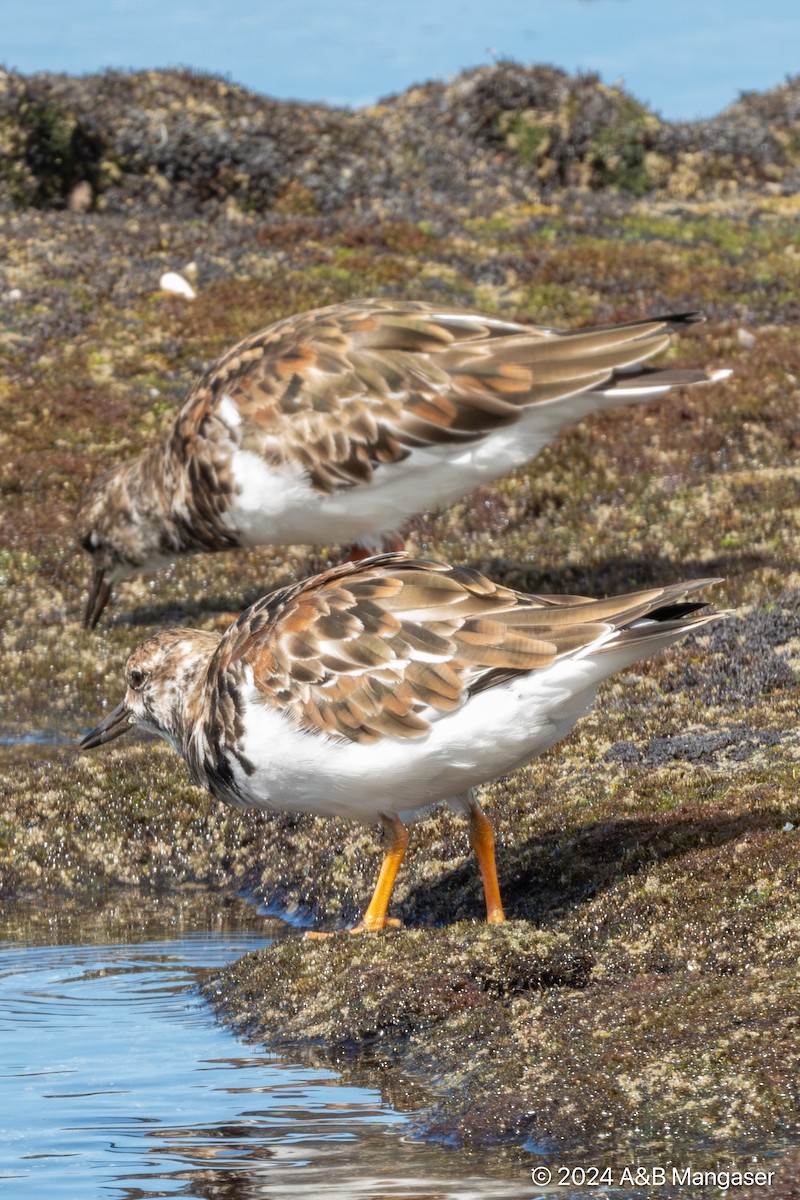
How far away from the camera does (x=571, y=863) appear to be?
909 cm

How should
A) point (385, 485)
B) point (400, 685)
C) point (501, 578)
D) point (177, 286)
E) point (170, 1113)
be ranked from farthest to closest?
point (177, 286), point (501, 578), point (385, 485), point (400, 685), point (170, 1113)

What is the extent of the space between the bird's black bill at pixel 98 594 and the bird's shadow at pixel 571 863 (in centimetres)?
737

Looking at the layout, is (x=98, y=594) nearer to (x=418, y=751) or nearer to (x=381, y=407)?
(x=381, y=407)

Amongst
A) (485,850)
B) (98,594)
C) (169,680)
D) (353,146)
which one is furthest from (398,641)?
(353,146)

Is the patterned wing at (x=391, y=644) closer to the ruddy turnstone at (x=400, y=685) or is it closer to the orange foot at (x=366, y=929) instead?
the ruddy turnstone at (x=400, y=685)

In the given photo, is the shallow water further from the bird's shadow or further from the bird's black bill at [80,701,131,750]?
the bird's black bill at [80,701,131,750]

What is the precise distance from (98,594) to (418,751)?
8930mm

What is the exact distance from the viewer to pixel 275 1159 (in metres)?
6.50

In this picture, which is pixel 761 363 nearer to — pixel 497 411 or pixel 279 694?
pixel 497 411

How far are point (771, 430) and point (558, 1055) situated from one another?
13348 mm

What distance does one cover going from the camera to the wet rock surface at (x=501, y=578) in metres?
7.14

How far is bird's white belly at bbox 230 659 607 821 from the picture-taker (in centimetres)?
798

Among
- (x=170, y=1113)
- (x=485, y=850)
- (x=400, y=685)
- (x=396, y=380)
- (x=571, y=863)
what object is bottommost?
(x=170, y=1113)

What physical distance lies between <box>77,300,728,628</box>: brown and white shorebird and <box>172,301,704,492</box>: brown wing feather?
1 centimetres
